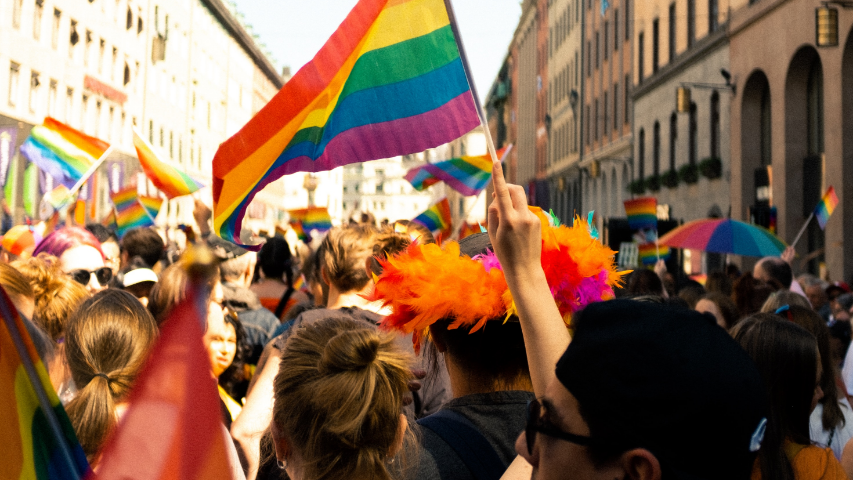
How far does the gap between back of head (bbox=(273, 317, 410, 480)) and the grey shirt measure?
0.09 m

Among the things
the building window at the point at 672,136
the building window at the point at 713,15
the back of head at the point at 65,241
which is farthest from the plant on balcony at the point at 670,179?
the back of head at the point at 65,241

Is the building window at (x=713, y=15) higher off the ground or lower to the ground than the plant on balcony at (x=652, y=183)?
higher

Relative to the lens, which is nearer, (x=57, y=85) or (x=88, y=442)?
(x=88, y=442)

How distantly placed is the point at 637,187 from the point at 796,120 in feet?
43.4

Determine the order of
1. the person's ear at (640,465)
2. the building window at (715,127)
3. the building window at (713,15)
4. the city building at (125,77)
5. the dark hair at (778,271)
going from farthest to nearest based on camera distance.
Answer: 1. the city building at (125,77)
2. the building window at (715,127)
3. the building window at (713,15)
4. the dark hair at (778,271)
5. the person's ear at (640,465)

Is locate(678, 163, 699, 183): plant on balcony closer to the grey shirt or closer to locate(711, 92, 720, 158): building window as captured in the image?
locate(711, 92, 720, 158): building window

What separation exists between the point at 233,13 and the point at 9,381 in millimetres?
67286

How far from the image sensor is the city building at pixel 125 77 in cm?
3294

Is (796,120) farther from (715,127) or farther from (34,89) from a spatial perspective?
(34,89)

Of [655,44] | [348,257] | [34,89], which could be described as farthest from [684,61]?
[348,257]

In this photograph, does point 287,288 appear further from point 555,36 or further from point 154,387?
point 555,36

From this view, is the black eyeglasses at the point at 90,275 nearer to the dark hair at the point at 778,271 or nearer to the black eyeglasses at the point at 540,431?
the dark hair at the point at 778,271

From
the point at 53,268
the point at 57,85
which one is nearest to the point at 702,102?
the point at 57,85

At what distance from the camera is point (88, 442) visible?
285cm
